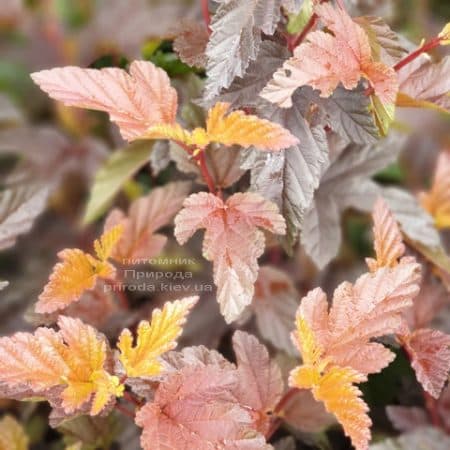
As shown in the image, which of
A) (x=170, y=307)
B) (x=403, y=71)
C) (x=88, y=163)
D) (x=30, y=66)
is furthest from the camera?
(x=30, y=66)

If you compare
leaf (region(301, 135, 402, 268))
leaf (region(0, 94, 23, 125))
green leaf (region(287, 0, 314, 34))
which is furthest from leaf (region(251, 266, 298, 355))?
leaf (region(0, 94, 23, 125))

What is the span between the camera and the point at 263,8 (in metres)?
0.64

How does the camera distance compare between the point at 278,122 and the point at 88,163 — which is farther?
the point at 88,163

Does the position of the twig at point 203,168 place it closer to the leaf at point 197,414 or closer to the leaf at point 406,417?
the leaf at point 197,414

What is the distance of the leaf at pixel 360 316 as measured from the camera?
0.64 meters

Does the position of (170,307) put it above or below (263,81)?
below

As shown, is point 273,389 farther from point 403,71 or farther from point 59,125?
point 59,125

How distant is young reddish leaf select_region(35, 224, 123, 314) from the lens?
2.22 ft

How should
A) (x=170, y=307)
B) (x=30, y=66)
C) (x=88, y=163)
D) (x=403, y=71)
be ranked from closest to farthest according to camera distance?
(x=170, y=307), (x=403, y=71), (x=88, y=163), (x=30, y=66)

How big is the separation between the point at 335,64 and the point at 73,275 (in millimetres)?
333

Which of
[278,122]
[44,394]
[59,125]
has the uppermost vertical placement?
[278,122]

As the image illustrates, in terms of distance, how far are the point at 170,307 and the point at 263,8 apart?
291 millimetres

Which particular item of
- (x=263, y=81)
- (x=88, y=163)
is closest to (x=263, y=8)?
(x=263, y=81)

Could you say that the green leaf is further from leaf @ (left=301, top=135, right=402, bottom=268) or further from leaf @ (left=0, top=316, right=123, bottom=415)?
leaf @ (left=0, top=316, right=123, bottom=415)
